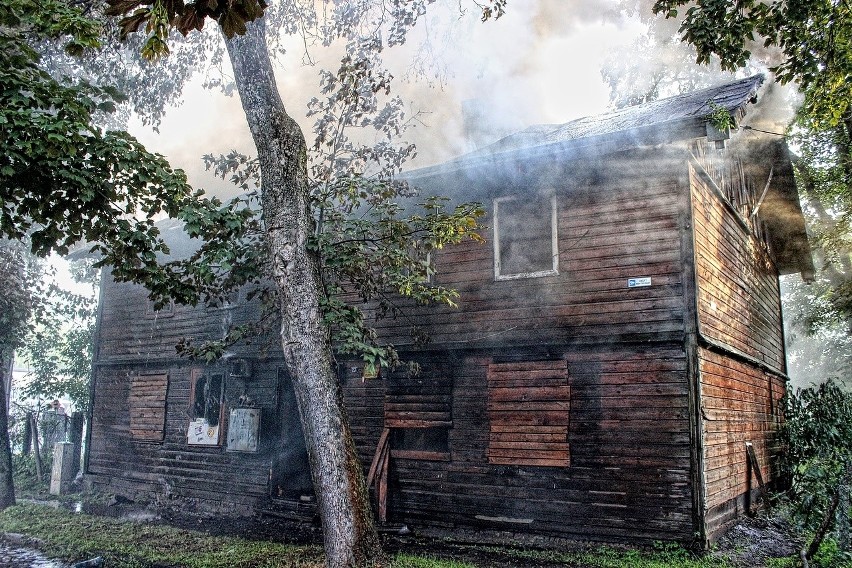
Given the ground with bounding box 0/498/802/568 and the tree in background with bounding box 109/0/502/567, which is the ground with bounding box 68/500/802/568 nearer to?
the ground with bounding box 0/498/802/568

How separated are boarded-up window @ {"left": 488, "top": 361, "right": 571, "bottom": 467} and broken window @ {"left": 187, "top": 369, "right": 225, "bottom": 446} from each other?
6811 millimetres

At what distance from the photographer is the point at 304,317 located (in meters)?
8.21

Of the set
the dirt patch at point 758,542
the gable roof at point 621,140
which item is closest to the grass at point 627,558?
the dirt patch at point 758,542

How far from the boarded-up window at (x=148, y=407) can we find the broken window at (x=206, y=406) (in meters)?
0.98

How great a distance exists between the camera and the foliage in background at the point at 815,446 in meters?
10.1

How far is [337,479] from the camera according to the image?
774 centimetres

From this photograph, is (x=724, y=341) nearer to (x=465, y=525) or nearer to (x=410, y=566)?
(x=465, y=525)

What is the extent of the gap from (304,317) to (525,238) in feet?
14.1

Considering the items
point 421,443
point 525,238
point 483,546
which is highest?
point 525,238

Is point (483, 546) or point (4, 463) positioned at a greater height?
point (4, 463)

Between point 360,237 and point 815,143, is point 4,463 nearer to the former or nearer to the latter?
point 360,237

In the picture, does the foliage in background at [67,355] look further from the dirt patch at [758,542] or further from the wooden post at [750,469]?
the dirt patch at [758,542]

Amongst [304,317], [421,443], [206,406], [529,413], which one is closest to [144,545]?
[206,406]

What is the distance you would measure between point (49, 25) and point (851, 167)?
18294mm
